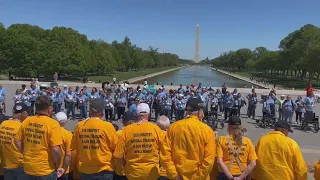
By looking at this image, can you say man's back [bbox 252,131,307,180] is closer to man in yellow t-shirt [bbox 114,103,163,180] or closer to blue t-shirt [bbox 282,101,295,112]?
man in yellow t-shirt [bbox 114,103,163,180]

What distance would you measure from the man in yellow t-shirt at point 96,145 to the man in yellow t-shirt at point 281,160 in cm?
228

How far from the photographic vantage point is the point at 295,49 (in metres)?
67.5

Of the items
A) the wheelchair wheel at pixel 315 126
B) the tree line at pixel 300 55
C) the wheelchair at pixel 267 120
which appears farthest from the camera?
the tree line at pixel 300 55

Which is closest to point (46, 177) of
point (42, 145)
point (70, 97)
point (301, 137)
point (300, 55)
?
point (42, 145)

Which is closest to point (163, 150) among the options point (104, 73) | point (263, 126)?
point (263, 126)

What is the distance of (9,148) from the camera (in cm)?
509

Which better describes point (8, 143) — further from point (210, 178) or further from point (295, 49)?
point (295, 49)

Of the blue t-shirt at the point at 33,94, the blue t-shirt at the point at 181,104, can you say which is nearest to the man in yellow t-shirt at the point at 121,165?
the blue t-shirt at the point at 181,104

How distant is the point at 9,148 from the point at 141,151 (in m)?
2.34

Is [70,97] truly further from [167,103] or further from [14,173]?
[14,173]

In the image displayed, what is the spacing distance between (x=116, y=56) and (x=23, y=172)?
8795cm

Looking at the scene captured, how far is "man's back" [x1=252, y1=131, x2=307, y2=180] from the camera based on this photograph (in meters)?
4.41

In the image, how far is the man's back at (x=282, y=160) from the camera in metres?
4.41

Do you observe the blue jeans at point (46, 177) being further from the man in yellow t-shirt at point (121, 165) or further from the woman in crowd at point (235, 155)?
the woman in crowd at point (235, 155)
